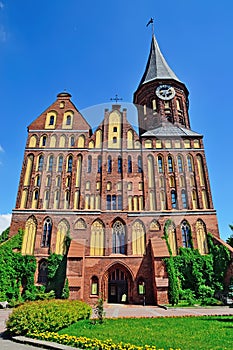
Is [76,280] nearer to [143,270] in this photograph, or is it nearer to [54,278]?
[54,278]

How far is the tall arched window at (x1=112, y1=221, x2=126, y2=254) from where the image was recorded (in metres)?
24.6

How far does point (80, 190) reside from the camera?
1054 inches

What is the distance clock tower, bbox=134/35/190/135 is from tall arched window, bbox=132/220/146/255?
14.5 meters

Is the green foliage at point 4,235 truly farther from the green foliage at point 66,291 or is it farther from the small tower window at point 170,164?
the small tower window at point 170,164

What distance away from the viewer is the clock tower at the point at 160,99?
34.9 metres

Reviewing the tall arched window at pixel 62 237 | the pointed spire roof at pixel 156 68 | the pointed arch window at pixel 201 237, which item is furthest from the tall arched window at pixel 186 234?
the pointed spire roof at pixel 156 68

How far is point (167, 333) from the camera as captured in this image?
955 centimetres

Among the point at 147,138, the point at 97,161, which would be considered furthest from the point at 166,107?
the point at 97,161

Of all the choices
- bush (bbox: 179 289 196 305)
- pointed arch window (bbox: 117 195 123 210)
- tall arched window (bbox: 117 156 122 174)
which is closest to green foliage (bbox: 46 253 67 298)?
pointed arch window (bbox: 117 195 123 210)

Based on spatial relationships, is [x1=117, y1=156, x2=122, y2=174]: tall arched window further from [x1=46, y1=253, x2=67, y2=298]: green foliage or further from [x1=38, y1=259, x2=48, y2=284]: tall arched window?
[x1=38, y1=259, x2=48, y2=284]: tall arched window

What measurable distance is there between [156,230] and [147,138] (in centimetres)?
1099

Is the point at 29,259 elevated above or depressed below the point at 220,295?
above

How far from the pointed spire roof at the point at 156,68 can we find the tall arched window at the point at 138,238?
76.1 ft

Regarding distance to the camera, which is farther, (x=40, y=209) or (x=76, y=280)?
(x=40, y=209)
